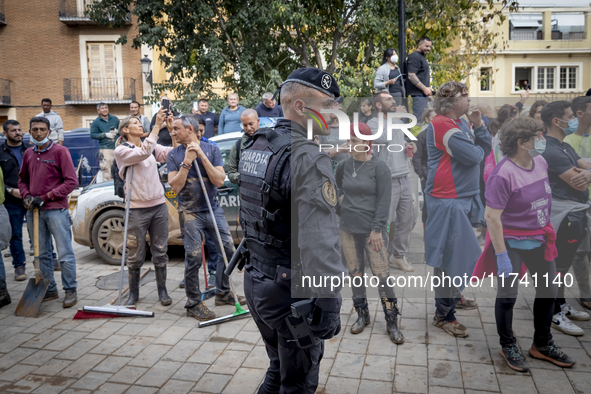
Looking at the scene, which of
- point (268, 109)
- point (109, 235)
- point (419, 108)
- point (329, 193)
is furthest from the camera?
point (268, 109)

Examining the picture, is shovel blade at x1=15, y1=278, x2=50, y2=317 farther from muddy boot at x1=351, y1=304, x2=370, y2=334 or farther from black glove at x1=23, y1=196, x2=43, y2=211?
muddy boot at x1=351, y1=304, x2=370, y2=334

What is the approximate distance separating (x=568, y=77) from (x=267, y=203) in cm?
4551

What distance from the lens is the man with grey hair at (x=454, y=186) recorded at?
14.7 ft

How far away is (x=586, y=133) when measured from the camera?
4.29 m

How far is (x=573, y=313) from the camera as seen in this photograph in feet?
16.4

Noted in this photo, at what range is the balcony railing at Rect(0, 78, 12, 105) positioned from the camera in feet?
83.9

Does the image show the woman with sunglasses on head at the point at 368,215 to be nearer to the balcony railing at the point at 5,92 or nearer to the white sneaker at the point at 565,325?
the white sneaker at the point at 565,325

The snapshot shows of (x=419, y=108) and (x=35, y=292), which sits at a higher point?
(x=419, y=108)

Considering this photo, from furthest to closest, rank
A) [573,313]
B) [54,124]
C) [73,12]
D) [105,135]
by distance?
[73,12] → [105,135] → [54,124] → [573,313]

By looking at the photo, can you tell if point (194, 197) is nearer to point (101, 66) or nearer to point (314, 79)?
point (314, 79)

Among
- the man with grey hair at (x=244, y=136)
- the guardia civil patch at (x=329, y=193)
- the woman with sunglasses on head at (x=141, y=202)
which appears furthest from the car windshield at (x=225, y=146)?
the guardia civil patch at (x=329, y=193)

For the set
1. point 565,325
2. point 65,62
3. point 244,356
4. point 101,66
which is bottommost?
point 244,356

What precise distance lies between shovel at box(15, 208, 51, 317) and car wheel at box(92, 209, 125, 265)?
157 centimetres

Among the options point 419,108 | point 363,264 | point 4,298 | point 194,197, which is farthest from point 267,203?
point 4,298
